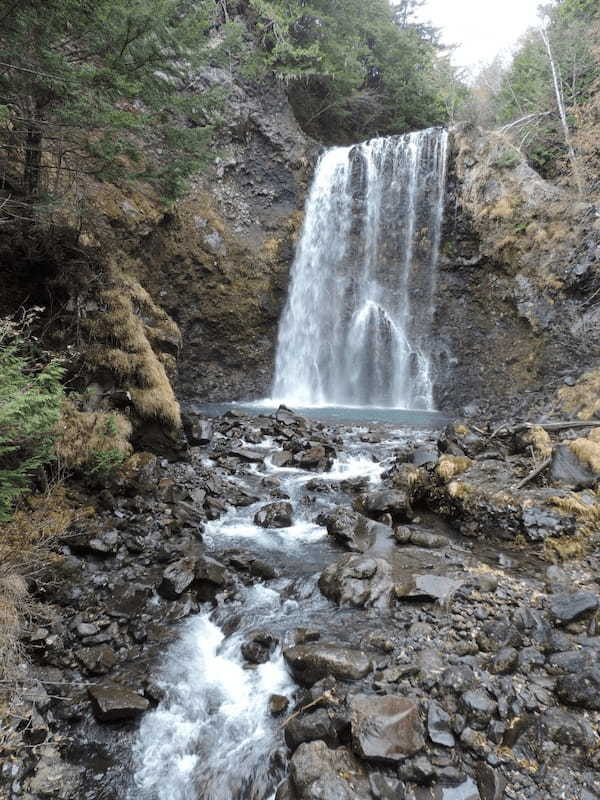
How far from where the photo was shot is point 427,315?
60.0 feet

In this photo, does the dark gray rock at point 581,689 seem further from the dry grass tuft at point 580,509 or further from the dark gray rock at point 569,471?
the dark gray rock at point 569,471

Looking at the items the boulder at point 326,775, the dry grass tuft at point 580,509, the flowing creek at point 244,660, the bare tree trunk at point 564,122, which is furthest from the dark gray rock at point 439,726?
the bare tree trunk at point 564,122

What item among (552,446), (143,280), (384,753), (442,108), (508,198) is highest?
(442,108)

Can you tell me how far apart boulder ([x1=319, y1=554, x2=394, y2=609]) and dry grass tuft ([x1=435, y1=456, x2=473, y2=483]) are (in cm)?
228

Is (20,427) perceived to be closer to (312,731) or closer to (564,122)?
(312,731)

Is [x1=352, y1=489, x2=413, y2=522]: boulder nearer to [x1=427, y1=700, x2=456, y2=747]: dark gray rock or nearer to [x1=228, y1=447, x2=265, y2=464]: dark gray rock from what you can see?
[x1=228, y1=447, x2=265, y2=464]: dark gray rock

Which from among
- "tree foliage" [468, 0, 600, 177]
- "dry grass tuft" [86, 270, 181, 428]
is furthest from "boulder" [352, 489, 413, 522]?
"tree foliage" [468, 0, 600, 177]

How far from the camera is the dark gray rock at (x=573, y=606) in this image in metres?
3.96

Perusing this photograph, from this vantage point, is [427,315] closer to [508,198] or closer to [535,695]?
[508,198]

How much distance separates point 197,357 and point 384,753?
1541 centimetres

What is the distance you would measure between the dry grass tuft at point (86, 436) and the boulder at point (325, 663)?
12.7ft

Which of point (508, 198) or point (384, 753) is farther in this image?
point (508, 198)

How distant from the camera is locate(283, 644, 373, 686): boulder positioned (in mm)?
3508

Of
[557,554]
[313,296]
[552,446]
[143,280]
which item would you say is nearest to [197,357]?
[143,280]
